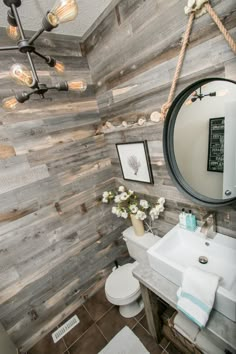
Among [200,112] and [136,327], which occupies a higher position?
[200,112]

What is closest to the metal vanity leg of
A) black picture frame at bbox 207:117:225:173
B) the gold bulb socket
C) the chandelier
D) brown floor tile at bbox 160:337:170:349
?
brown floor tile at bbox 160:337:170:349

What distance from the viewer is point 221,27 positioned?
36.6 inches

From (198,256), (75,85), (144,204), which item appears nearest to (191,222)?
(198,256)

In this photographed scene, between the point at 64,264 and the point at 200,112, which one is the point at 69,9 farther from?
the point at 64,264

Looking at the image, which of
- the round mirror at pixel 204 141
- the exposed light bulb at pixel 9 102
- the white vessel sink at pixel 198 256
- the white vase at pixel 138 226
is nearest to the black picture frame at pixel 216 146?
the round mirror at pixel 204 141

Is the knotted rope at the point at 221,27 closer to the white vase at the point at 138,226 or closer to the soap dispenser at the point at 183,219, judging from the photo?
the soap dispenser at the point at 183,219

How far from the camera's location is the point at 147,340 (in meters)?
1.60

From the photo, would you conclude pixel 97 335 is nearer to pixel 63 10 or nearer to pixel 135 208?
pixel 135 208

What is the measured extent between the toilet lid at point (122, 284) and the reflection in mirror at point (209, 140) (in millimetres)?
1138

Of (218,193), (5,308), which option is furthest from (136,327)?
(218,193)

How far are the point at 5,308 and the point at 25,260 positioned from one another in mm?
419

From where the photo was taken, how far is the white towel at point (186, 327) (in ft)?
3.63

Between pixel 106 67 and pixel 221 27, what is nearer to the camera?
pixel 221 27

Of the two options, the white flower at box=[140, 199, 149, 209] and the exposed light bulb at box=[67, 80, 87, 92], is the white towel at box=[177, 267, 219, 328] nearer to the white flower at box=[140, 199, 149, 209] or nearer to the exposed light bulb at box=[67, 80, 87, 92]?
the white flower at box=[140, 199, 149, 209]
